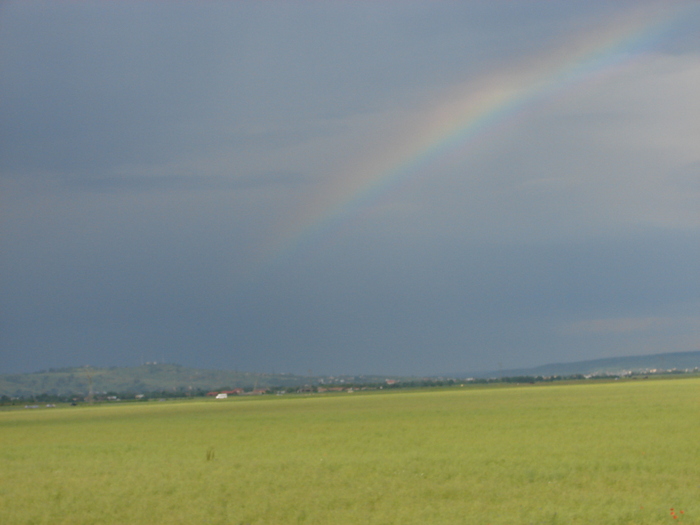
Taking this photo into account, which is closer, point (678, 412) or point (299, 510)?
point (299, 510)

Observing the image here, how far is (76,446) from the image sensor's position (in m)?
41.6

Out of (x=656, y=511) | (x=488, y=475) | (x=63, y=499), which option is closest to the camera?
(x=656, y=511)

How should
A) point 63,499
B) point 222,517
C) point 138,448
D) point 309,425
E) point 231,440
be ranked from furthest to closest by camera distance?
point 309,425 < point 231,440 < point 138,448 < point 63,499 < point 222,517

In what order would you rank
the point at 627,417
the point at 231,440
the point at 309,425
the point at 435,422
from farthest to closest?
the point at 309,425, the point at 435,422, the point at 627,417, the point at 231,440

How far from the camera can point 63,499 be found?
21344 millimetres

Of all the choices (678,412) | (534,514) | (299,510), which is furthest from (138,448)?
(678,412)

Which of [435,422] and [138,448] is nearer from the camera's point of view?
[138,448]

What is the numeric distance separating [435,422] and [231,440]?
13636mm

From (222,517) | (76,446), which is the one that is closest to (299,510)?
(222,517)

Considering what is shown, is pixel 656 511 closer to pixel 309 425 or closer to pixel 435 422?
pixel 435 422

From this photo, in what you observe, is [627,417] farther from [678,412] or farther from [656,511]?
[656,511]

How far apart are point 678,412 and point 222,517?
3676cm

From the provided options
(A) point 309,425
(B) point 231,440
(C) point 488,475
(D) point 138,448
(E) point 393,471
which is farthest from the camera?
(A) point 309,425

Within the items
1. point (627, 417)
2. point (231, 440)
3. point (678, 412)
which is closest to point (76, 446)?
point (231, 440)
